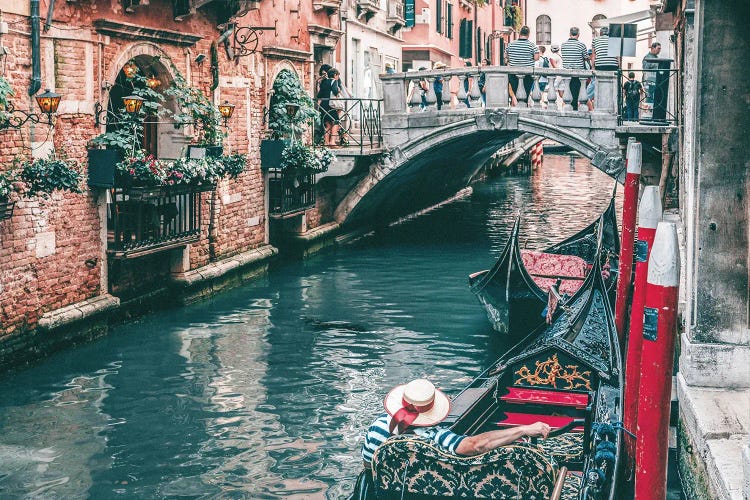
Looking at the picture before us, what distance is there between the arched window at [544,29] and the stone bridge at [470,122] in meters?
18.2

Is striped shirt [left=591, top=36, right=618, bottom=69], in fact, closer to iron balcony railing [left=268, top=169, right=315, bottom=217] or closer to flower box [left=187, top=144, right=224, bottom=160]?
iron balcony railing [left=268, top=169, right=315, bottom=217]

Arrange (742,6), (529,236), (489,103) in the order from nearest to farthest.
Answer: (742,6), (489,103), (529,236)

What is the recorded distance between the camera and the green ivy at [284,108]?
32.9 feet

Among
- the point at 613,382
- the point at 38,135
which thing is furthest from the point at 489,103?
the point at 613,382

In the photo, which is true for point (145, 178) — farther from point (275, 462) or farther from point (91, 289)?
point (275, 462)

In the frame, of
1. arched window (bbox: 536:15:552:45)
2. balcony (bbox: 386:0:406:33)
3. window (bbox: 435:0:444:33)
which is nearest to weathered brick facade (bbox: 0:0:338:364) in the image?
balcony (bbox: 386:0:406:33)

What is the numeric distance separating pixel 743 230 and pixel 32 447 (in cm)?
321

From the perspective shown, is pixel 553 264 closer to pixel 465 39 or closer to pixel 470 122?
pixel 470 122

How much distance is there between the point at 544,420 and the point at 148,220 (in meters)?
3.72

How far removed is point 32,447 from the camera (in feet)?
16.3

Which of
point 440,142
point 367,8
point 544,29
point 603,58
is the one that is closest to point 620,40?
point 603,58

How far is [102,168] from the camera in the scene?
22.7 ft

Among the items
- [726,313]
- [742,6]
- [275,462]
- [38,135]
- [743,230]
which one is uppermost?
[742,6]

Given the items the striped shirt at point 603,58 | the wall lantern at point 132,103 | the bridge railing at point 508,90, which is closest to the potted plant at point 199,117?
the wall lantern at point 132,103
